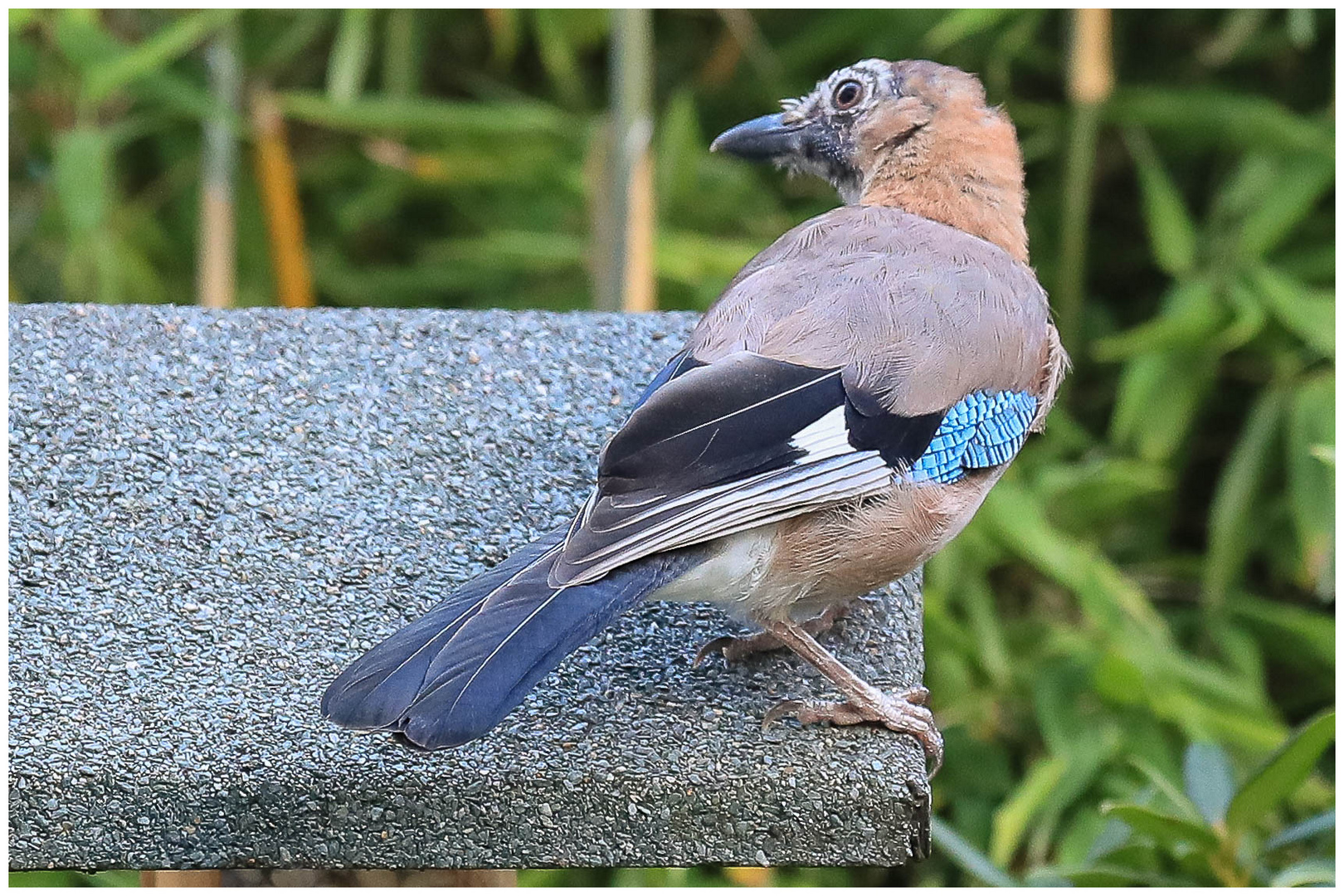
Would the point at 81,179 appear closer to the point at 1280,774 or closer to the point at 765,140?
the point at 765,140

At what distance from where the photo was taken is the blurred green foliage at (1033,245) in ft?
11.6

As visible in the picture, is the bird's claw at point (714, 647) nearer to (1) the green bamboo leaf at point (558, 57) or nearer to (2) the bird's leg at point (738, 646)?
(2) the bird's leg at point (738, 646)

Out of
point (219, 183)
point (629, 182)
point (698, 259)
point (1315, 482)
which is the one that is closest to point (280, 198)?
point (219, 183)

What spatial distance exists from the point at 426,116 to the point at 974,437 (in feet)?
7.40

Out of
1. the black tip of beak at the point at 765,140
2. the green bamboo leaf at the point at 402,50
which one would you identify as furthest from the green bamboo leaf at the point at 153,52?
the black tip of beak at the point at 765,140

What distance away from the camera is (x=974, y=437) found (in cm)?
195

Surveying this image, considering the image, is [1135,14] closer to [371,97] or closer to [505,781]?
[371,97]

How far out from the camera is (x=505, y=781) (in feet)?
A: 5.42

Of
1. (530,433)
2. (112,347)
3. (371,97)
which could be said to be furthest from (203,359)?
(371,97)

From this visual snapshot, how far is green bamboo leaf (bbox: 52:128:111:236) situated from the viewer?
143 inches

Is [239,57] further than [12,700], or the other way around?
[239,57]

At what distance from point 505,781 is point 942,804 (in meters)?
2.19

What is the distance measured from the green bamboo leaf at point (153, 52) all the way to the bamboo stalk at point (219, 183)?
0.07 meters

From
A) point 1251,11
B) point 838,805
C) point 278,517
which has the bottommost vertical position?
point 838,805
